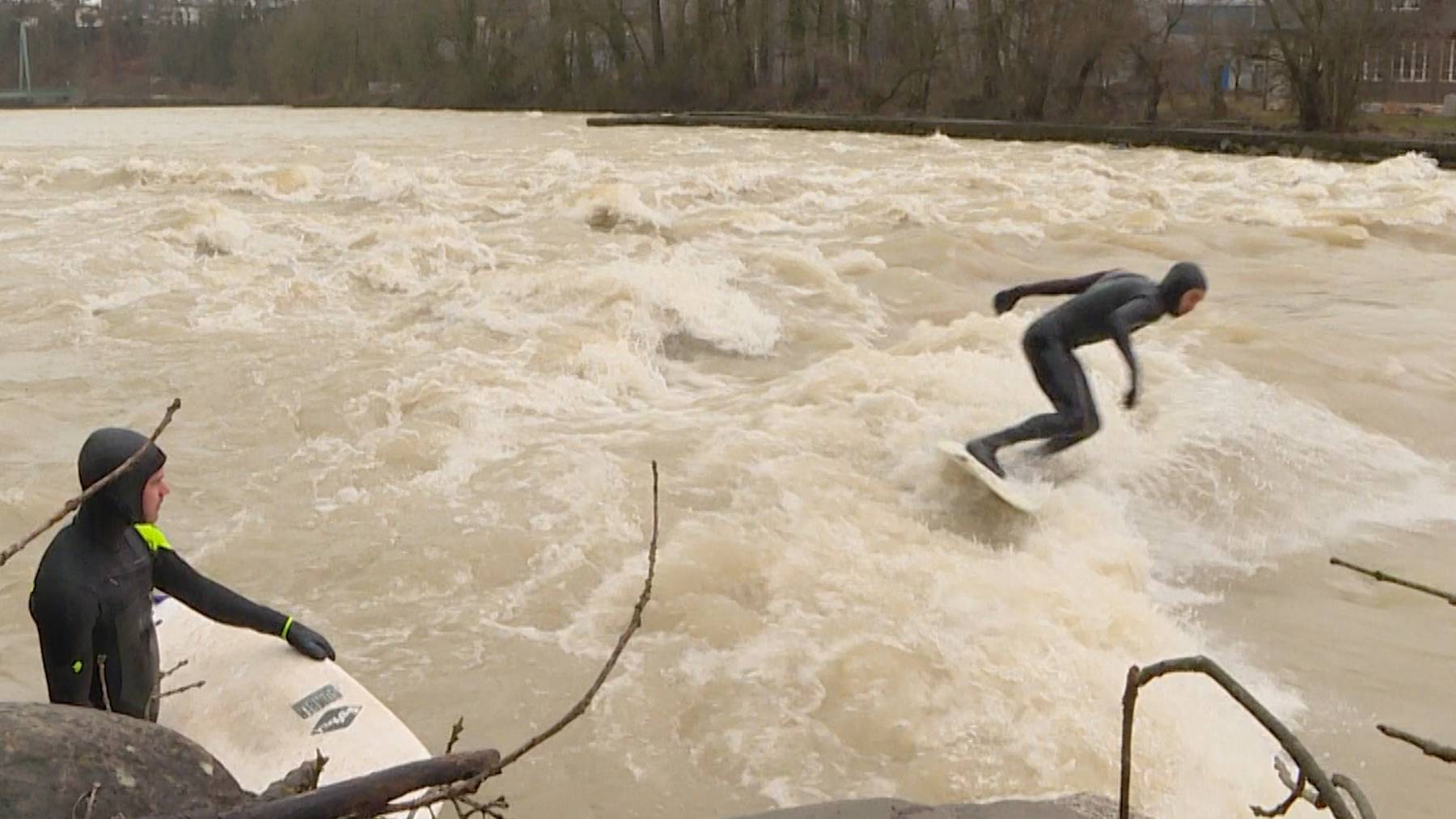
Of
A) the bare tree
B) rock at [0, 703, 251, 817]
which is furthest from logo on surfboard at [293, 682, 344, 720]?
the bare tree

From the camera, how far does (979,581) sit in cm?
589

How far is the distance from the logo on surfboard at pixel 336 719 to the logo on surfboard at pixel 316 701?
0.03 metres

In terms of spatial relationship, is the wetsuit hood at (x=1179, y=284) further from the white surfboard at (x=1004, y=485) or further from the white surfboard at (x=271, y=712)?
the white surfboard at (x=271, y=712)

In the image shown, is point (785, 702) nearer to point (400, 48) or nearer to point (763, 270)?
point (763, 270)

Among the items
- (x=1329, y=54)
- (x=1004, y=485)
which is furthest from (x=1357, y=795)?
(x=1329, y=54)

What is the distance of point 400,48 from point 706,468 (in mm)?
62745

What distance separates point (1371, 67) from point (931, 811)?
134ft

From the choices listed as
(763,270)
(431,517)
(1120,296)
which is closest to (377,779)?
(431,517)

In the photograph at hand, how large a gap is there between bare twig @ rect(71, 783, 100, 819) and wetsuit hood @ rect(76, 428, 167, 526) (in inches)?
48.3

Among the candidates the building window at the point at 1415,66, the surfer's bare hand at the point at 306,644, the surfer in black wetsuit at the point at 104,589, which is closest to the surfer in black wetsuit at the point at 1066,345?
the surfer's bare hand at the point at 306,644

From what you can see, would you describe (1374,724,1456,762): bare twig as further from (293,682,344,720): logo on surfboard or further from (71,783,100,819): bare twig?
(293,682,344,720): logo on surfboard

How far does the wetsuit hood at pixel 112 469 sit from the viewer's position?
9.78 feet

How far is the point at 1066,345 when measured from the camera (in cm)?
694

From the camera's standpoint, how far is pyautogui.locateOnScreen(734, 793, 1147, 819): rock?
2615mm
